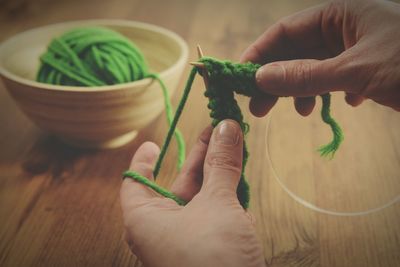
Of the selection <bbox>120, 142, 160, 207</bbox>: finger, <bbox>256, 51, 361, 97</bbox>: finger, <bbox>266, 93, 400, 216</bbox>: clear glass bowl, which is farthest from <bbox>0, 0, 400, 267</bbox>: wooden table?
<bbox>256, 51, 361, 97</bbox>: finger

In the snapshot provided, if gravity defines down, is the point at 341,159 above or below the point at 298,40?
below

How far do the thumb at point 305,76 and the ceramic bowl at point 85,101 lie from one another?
252mm

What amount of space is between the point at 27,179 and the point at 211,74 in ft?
1.32

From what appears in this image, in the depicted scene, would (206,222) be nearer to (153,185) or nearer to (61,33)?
(153,185)

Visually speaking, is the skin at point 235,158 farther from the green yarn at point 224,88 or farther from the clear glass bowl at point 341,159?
the clear glass bowl at point 341,159

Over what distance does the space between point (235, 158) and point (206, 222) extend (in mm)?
95

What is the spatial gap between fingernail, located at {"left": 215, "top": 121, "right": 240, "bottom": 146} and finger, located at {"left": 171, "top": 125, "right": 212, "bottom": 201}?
75mm

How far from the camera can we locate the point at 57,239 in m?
0.62

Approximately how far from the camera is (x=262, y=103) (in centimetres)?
62

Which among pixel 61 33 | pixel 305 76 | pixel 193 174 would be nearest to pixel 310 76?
pixel 305 76

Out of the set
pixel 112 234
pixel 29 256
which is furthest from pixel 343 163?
pixel 29 256

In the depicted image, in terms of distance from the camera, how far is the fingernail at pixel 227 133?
1.69ft

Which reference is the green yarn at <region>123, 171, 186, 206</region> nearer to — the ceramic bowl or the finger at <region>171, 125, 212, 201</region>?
the finger at <region>171, 125, 212, 201</region>

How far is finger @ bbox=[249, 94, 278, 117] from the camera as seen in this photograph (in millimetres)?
589
